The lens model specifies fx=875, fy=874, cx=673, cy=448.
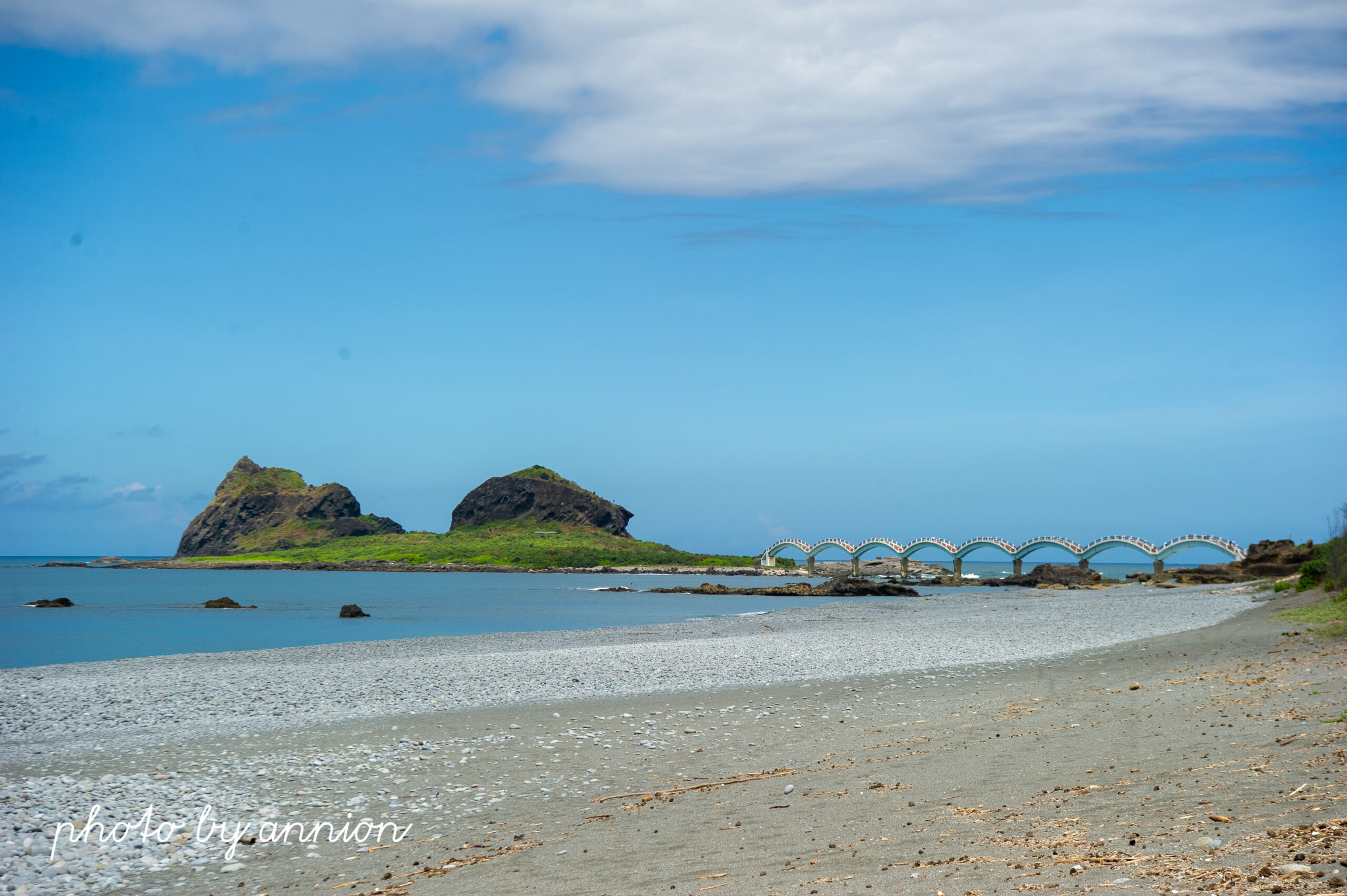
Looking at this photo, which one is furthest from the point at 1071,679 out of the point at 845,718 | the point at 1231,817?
the point at 1231,817

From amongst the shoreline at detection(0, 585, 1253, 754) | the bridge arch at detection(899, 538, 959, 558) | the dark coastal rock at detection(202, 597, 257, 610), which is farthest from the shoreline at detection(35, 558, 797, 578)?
the shoreline at detection(0, 585, 1253, 754)

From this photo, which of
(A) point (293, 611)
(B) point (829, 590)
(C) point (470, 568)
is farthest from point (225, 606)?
(C) point (470, 568)

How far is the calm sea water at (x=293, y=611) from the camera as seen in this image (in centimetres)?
3869

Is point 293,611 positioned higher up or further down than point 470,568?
higher up

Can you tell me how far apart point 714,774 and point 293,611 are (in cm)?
5733

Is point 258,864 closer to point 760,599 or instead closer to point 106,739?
point 106,739

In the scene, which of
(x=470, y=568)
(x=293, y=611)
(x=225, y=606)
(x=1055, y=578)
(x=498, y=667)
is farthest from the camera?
(x=470, y=568)

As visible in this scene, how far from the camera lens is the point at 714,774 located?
12.1 meters

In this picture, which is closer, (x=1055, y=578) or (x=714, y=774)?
(x=714, y=774)

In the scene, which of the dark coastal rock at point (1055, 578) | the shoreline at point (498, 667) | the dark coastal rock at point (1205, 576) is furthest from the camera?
the dark coastal rock at point (1055, 578)

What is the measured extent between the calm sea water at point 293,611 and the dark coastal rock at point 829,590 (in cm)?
304

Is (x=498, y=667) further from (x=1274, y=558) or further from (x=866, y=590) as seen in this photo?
(x=1274, y=558)

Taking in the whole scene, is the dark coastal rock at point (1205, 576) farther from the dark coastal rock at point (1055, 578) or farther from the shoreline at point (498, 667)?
the shoreline at point (498, 667)

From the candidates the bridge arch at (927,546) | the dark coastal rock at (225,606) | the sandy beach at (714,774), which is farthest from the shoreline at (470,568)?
the sandy beach at (714,774)
